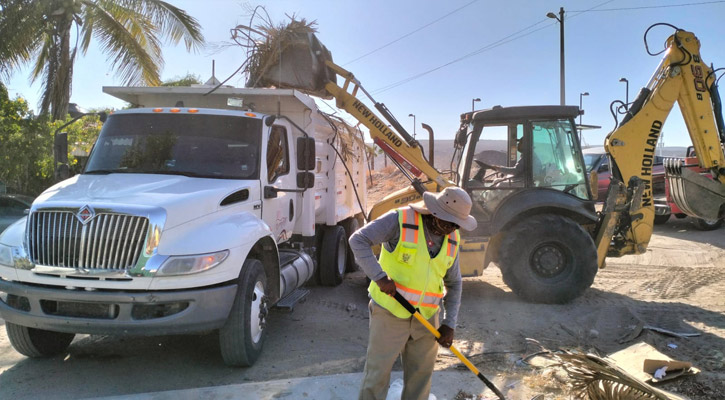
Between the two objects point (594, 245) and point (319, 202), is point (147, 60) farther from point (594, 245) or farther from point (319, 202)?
point (594, 245)

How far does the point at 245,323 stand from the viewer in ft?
14.4

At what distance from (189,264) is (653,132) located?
6.21 metres

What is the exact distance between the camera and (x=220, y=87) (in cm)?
614

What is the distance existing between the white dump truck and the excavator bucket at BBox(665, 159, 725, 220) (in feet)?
17.5

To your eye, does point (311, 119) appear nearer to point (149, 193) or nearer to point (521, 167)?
point (149, 193)

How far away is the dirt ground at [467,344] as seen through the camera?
4250 mm

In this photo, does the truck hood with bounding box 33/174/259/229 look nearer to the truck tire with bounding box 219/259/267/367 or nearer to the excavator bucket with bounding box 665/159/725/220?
the truck tire with bounding box 219/259/267/367

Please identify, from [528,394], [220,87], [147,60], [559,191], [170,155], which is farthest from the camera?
[147,60]

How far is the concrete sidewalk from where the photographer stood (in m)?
3.77

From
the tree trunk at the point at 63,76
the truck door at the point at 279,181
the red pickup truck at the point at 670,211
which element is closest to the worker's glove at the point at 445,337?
the truck door at the point at 279,181

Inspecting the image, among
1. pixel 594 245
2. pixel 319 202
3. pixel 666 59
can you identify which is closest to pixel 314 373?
pixel 319 202

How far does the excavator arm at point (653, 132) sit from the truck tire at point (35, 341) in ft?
20.8

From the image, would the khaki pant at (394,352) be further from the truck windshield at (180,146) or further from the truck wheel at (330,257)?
the truck wheel at (330,257)

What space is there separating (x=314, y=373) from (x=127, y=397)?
59.9 inches
